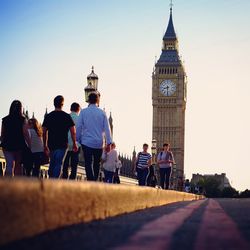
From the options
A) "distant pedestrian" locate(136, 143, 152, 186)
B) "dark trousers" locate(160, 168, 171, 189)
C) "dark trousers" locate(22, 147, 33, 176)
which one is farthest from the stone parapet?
"dark trousers" locate(160, 168, 171, 189)

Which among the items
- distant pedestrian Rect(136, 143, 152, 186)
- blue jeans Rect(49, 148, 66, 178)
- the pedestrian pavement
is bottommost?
the pedestrian pavement

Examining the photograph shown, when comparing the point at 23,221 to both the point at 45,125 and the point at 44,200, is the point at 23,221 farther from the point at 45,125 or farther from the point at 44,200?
the point at 45,125

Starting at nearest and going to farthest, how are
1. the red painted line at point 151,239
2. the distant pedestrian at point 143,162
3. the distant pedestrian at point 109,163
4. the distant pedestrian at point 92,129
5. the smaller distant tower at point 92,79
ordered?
1. the red painted line at point 151,239
2. the distant pedestrian at point 92,129
3. the distant pedestrian at point 109,163
4. the distant pedestrian at point 143,162
5. the smaller distant tower at point 92,79

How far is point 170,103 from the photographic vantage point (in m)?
130

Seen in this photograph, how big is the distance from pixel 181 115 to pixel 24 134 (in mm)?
Result: 119487

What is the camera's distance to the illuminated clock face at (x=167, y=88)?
13050cm

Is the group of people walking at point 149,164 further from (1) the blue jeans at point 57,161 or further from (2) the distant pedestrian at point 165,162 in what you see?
(1) the blue jeans at point 57,161

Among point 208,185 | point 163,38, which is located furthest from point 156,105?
point 208,185

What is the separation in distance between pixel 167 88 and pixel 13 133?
121 metres

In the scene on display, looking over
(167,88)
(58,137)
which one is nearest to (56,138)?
(58,137)

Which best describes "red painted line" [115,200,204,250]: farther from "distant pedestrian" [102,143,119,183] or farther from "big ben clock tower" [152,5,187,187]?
"big ben clock tower" [152,5,187,187]

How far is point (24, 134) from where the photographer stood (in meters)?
10.4

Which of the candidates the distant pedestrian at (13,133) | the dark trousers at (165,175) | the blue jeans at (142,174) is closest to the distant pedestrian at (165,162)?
the dark trousers at (165,175)

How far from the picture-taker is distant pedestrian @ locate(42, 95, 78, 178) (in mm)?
10305
